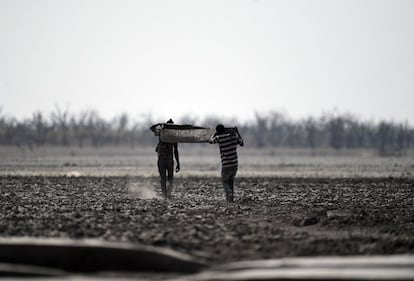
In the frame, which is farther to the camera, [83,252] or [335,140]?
[335,140]

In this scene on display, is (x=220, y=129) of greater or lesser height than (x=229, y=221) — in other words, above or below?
above

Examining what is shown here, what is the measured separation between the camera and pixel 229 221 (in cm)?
1228

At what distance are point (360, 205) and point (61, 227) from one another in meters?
7.75

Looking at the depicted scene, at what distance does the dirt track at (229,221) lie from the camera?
31.5ft

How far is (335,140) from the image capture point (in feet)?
409

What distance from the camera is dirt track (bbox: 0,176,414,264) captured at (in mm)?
9594

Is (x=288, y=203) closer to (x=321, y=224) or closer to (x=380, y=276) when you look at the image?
(x=321, y=224)

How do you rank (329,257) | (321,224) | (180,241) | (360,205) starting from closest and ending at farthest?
(329,257), (180,241), (321,224), (360,205)

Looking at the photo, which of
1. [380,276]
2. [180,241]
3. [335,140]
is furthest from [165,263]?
[335,140]

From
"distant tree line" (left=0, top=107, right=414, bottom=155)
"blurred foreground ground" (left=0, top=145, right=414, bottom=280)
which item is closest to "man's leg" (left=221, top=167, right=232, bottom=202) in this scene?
"blurred foreground ground" (left=0, top=145, right=414, bottom=280)

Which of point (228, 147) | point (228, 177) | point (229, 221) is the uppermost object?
point (228, 147)

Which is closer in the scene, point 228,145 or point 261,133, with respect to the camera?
point 228,145

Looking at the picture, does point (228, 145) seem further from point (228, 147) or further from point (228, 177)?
point (228, 177)

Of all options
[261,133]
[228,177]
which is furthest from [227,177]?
[261,133]
